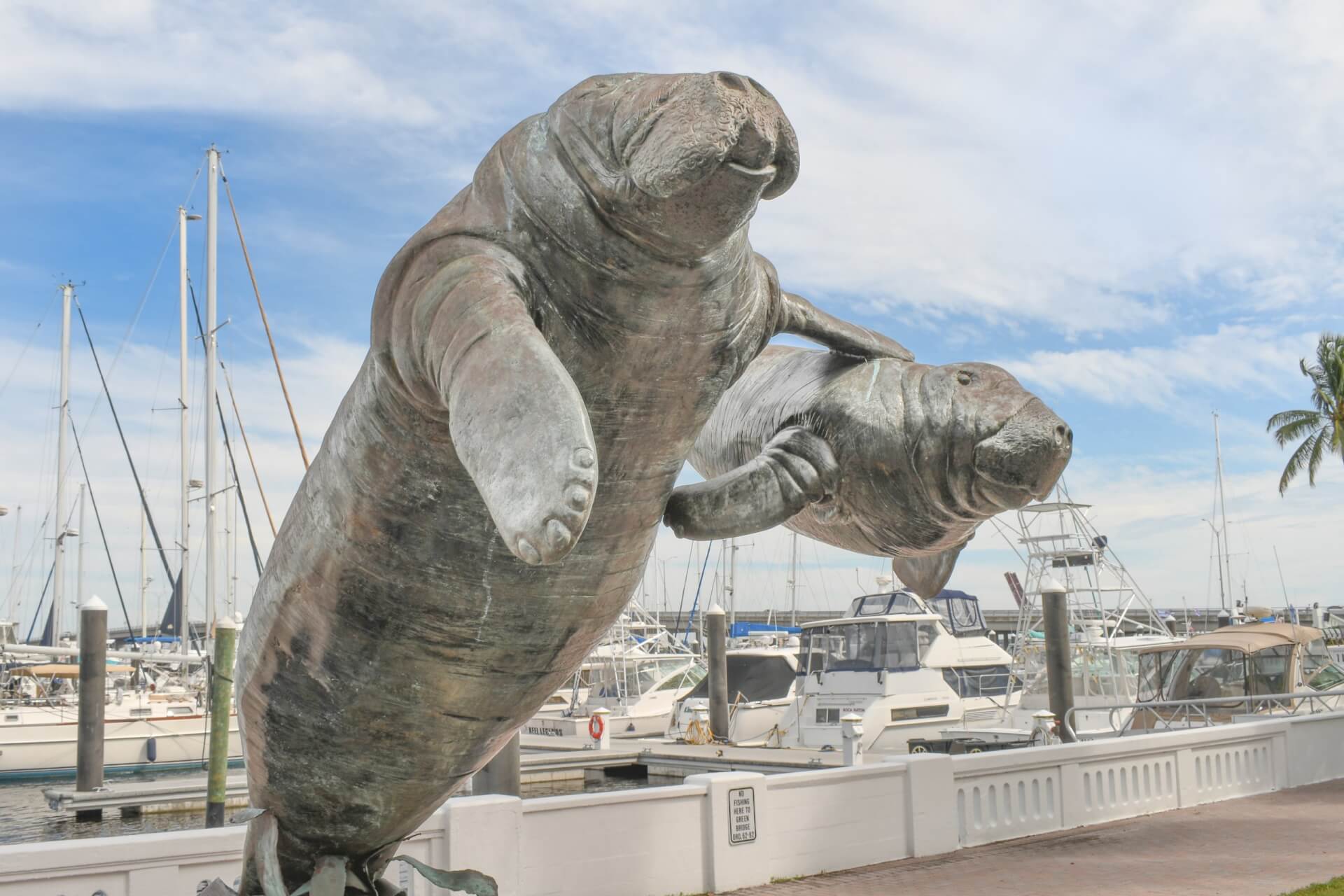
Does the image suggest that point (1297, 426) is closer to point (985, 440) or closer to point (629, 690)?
point (629, 690)

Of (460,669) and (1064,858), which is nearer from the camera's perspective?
(460,669)

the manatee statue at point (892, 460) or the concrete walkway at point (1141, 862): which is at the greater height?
the manatee statue at point (892, 460)

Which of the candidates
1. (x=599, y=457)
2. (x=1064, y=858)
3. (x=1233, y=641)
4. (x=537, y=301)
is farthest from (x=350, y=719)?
(x=1233, y=641)

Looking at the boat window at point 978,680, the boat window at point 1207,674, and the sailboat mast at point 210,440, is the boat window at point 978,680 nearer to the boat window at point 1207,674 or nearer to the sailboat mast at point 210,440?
the boat window at point 1207,674

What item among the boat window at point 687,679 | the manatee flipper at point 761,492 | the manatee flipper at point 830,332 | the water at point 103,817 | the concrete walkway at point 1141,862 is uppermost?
the manatee flipper at point 830,332

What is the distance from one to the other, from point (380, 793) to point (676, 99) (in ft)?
6.48

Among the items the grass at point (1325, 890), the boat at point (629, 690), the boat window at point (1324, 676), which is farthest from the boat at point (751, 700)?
the grass at point (1325, 890)

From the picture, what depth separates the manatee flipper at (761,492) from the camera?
8.71 ft

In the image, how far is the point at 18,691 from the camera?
134ft

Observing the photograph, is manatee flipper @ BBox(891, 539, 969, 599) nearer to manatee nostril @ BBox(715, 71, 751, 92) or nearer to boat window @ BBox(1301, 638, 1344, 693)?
manatee nostril @ BBox(715, 71, 751, 92)

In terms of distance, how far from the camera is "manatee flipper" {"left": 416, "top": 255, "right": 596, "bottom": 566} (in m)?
1.64

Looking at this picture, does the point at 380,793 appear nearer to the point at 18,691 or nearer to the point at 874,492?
the point at 874,492

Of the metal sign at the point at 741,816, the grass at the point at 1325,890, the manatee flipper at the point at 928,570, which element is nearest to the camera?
the manatee flipper at the point at 928,570

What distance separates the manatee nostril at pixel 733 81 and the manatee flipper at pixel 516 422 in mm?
515
